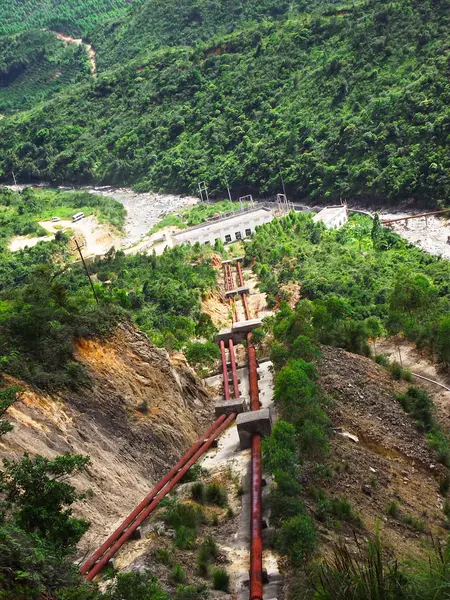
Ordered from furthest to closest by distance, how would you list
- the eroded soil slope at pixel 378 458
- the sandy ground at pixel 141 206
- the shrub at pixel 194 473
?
1. the sandy ground at pixel 141 206
2. the shrub at pixel 194 473
3. the eroded soil slope at pixel 378 458

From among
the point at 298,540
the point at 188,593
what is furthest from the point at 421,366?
the point at 188,593

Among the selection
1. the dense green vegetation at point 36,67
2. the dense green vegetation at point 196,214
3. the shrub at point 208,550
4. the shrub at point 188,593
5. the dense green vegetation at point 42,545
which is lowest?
the dense green vegetation at point 196,214

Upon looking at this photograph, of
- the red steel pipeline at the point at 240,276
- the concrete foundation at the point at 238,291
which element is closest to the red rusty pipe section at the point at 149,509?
the concrete foundation at the point at 238,291

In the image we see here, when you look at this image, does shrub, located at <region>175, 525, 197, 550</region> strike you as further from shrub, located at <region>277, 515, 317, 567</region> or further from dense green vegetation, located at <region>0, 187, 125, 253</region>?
dense green vegetation, located at <region>0, 187, 125, 253</region>

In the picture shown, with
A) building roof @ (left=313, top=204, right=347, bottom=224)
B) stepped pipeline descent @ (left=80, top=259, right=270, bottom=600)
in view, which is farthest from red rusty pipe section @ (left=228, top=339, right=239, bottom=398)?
building roof @ (left=313, top=204, right=347, bottom=224)

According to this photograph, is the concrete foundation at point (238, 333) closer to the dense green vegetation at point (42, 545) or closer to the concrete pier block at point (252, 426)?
the concrete pier block at point (252, 426)

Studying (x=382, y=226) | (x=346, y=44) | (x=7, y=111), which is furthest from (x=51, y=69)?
(x=382, y=226)

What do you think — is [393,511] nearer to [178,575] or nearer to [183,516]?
[183,516]
